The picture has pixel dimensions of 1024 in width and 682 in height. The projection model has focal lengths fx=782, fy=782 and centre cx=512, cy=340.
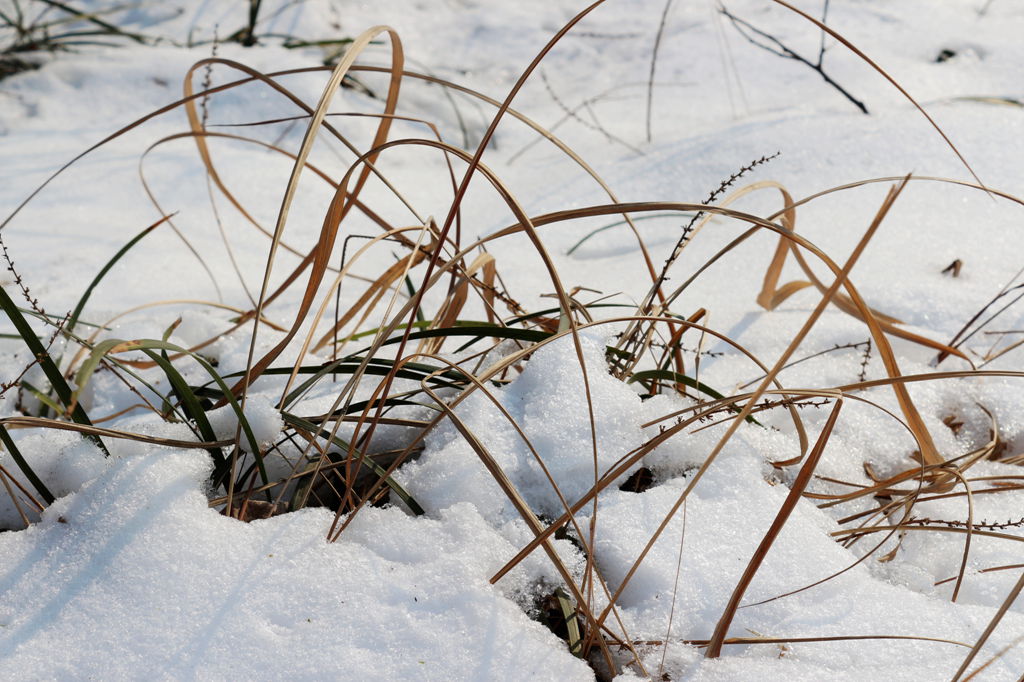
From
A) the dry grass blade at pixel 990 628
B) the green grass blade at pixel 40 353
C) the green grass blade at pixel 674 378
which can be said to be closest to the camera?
the dry grass blade at pixel 990 628

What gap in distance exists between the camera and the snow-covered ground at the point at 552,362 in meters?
0.76

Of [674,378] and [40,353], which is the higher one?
[40,353]

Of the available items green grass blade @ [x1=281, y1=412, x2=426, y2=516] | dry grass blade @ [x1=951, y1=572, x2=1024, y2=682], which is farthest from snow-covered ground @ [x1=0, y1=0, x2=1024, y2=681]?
dry grass blade @ [x1=951, y1=572, x2=1024, y2=682]

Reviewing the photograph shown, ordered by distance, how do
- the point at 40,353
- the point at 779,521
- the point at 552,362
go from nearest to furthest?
the point at 779,521 → the point at 40,353 → the point at 552,362

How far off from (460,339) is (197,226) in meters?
0.81

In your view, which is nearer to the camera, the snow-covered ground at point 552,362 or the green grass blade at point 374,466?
the snow-covered ground at point 552,362

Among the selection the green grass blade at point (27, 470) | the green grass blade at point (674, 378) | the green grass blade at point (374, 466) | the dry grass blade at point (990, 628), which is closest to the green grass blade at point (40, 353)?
the green grass blade at point (27, 470)

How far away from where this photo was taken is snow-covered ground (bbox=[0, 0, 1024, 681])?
2.51 feet

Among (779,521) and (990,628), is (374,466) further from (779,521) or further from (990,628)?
(990,628)

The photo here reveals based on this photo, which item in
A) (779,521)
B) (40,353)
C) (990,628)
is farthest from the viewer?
(40,353)

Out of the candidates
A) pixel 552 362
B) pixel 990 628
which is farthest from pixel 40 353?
pixel 990 628

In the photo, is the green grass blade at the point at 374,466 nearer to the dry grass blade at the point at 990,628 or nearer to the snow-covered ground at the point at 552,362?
the snow-covered ground at the point at 552,362

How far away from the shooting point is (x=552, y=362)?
1.03 meters

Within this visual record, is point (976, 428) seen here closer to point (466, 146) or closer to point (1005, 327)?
point (1005, 327)
